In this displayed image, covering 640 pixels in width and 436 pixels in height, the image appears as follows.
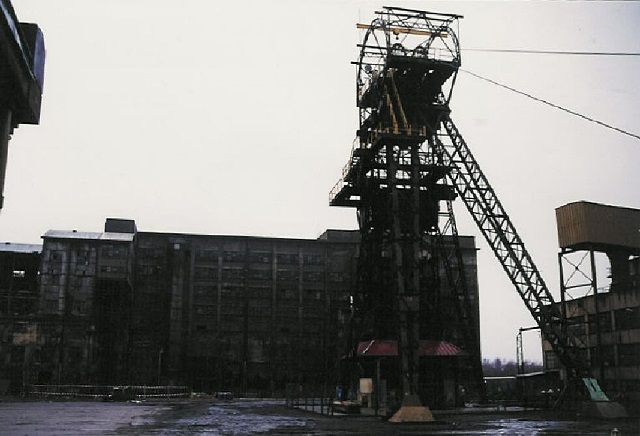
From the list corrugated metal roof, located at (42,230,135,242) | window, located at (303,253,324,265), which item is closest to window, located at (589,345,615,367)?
window, located at (303,253,324,265)

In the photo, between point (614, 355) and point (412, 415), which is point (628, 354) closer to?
point (614, 355)

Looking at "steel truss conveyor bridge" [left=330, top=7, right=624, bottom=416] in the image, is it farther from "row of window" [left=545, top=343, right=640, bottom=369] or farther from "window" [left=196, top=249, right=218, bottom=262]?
"window" [left=196, top=249, right=218, bottom=262]

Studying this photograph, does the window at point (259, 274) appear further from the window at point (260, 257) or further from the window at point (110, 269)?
the window at point (110, 269)

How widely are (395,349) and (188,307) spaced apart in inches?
1744

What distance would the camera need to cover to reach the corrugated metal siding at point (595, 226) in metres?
43.6

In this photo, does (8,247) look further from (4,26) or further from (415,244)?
(4,26)

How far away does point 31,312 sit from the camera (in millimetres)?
66812

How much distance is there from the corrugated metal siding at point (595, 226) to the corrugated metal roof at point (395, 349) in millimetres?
14093

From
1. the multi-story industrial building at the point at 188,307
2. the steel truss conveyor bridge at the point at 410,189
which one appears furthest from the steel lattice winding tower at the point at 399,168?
the multi-story industrial building at the point at 188,307

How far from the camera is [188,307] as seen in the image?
245 ft

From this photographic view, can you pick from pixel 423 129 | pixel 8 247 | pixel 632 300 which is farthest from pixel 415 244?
pixel 8 247

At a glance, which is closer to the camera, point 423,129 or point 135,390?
point 423,129

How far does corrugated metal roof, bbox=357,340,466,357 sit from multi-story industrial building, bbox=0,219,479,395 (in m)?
29.8

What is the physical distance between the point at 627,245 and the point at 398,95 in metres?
20.9
